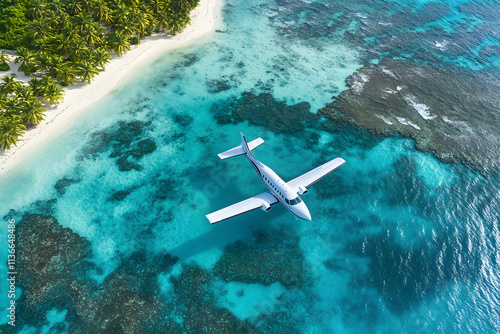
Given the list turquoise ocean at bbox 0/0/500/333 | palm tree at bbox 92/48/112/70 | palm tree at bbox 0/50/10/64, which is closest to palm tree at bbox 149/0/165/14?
turquoise ocean at bbox 0/0/500/333

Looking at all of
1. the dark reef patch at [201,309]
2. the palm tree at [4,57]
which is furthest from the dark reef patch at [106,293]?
the palm tree at [4,57]

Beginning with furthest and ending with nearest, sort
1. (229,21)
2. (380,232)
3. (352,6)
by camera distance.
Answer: (352,6) → (229,21) → (380,232)

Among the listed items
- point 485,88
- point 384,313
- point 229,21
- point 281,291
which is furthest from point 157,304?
point 485,88

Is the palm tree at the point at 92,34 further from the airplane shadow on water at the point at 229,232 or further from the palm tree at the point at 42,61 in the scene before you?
the airplane shadow on water at the point at 229,232

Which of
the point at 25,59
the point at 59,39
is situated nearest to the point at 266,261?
the point at 25,59

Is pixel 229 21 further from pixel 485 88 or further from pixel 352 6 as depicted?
pixel 485 88

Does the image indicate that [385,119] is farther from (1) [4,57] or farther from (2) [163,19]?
(1) [4,57]

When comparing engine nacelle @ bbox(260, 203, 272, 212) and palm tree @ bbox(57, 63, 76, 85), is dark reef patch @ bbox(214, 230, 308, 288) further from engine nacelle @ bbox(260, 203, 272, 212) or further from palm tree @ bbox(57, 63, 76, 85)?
palm tree @ bbox(57, 63, 76, 85)
